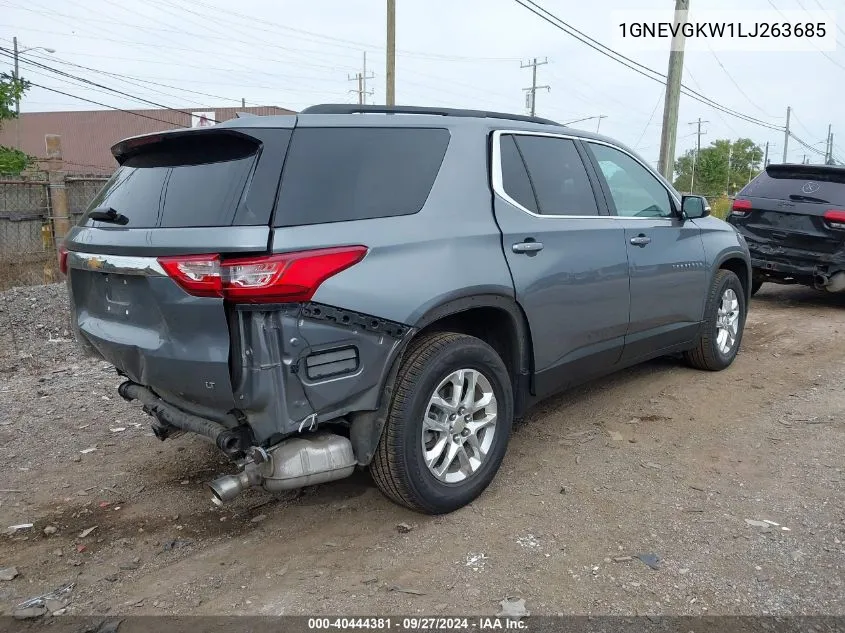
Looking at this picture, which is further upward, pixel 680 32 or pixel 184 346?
pixel 680 32

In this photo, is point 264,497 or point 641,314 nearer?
point 264,497

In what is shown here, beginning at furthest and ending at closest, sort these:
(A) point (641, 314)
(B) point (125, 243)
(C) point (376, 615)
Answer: (A) point (641, 314), (B) point (125, 243), (C) point (376, 615)

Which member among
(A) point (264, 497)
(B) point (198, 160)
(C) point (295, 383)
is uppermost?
(B) point (198, 160)

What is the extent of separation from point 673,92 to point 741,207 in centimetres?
610

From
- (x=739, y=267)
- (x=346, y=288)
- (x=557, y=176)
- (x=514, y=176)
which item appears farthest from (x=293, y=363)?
(x=739, y=267)

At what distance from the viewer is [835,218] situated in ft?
25.3

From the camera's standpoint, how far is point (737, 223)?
8.52 m

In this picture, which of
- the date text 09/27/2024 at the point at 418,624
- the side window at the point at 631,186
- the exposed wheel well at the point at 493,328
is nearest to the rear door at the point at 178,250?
the date text 09/27/2024 at the point at 418,624

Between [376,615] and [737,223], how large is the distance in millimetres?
7634

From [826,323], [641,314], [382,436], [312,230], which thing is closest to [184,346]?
[312,230]

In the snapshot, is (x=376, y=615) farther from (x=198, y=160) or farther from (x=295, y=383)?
(x=198, y=160)

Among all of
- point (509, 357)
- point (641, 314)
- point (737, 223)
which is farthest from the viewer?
point (737, 223)

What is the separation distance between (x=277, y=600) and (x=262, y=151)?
1.78m

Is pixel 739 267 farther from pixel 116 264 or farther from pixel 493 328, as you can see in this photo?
pixel 116 264
